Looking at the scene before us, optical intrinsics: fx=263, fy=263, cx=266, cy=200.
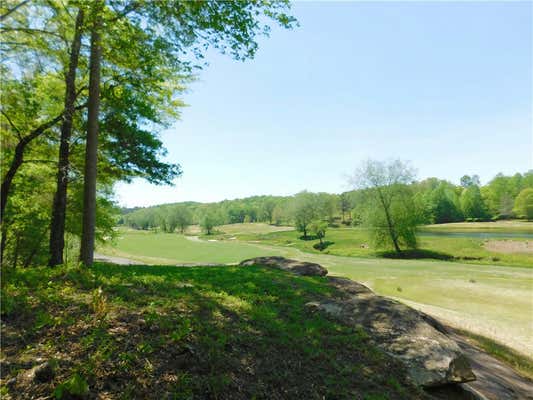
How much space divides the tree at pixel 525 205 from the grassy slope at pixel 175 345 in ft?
305

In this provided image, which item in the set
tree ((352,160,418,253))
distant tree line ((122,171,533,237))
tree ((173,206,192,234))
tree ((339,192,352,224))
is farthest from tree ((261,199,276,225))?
tree ((352,160,418,253))

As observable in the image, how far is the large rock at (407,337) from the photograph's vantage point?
15.3 ft

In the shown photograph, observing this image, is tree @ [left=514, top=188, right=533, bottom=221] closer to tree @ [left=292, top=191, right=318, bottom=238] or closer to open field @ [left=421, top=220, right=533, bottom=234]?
open field @ [left=421, top=220, right=533, bottom=234]

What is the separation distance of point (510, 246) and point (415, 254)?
1277 centimetres

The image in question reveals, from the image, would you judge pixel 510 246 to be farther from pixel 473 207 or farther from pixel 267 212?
pixel 267 212

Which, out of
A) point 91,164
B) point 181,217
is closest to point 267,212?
point 181,217

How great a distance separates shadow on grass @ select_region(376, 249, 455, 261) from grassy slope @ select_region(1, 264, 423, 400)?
40.4 m

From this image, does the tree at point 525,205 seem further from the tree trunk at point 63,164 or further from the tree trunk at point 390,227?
the tree trunk at point 63,164

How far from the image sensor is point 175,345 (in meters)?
3.65

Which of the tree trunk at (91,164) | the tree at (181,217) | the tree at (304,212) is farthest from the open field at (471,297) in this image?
the tree at (181,217)

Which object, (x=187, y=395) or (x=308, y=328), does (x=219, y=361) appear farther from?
(x=308, y=328)

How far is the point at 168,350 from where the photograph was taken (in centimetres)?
353

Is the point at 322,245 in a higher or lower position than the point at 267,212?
lower

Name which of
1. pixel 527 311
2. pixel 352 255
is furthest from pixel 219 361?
pixel 352 255
